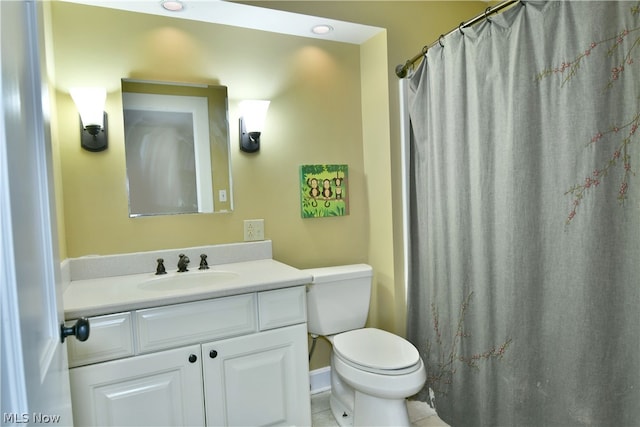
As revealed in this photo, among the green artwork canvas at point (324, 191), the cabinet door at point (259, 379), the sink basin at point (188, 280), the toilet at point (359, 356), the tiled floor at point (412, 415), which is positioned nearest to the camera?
the cabinet door at point (259, 379)

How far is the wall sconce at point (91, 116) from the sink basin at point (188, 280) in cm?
70

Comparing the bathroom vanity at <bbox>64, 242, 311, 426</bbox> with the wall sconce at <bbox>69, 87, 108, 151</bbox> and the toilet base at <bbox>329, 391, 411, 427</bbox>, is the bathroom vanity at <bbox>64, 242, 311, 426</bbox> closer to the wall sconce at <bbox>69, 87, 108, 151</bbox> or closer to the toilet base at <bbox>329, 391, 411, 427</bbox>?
the toilet base at <bbox>329, 391, 411, 427</bbox>

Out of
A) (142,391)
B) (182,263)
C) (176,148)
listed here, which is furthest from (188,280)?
(176,148)

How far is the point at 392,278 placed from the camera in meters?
2.32

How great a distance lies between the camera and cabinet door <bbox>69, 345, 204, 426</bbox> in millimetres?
1397

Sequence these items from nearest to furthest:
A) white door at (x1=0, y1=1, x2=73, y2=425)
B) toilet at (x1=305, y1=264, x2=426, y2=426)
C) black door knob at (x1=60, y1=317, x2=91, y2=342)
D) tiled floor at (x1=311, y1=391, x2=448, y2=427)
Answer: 1. white door at (x1=0, y1=1, x2=73, y2=425)
2. black door knob at (x1=60, y1=317, x2=91, y2=342)
3. toilet at (x1=305, y1=264, x2=426, y2=426)
4. tiled floor at (x1=311, y1=391, x2=448, y2=427)

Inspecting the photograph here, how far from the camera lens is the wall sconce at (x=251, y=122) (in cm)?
212

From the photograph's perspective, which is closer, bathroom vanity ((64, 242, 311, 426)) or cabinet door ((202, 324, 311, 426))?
bathroom vanity ((64, 242, 311, 426))

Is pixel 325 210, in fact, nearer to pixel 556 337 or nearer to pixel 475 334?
pixel 475 334

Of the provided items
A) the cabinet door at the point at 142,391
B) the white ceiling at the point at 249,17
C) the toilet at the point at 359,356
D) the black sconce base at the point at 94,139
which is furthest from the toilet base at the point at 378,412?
the white ceiling at the point at 249,17

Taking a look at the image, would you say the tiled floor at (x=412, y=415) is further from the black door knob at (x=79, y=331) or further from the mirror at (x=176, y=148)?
the black door knob at (x=79, y=331)

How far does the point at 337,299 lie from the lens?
213 cm

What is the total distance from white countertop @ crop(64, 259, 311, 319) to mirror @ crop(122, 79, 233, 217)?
36 centimetres

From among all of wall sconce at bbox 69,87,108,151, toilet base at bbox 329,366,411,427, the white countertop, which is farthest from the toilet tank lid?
wall sconce at bbox 69,87,108,151
